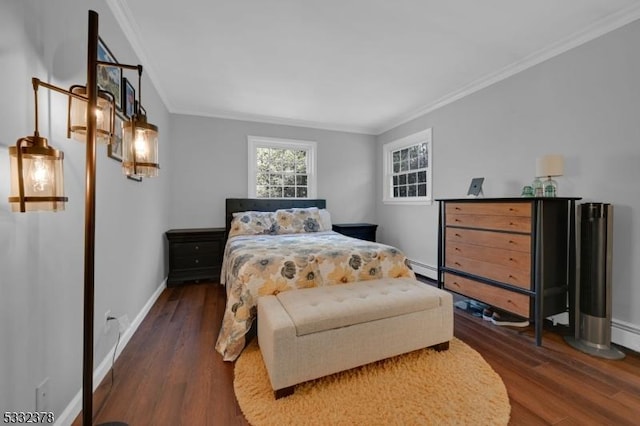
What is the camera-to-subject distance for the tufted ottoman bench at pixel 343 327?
1.55 metres

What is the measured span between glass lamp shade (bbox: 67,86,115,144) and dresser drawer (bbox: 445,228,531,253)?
2.86 meters

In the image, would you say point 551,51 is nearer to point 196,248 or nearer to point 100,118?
point 100,118

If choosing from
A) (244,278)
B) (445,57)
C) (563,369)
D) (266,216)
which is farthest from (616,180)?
(266,216)

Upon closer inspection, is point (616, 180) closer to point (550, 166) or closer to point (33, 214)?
point (550, 166)

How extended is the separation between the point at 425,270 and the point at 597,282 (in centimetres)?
205

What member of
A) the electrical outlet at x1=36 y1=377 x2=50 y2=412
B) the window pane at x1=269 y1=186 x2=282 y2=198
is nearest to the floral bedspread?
the electrical outlet at x1=36 y1=377 x2=50 y2=412

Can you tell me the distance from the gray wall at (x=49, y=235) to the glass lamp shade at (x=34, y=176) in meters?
0.13

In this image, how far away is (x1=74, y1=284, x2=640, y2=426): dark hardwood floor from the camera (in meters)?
1.41

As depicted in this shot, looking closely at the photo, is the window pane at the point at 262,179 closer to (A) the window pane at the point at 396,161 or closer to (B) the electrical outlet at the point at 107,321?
(A) the window pane at the point at 396,161

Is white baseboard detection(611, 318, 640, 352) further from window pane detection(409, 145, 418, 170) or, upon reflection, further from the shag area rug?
window pane detection(409, 145, 418, 170)

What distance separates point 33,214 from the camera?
1106mm

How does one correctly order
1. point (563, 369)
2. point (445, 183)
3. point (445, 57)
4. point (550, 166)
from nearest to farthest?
1. point (563, 369)
2. point (550, 166)
3. point (445, 57)
4. point (445, 183)

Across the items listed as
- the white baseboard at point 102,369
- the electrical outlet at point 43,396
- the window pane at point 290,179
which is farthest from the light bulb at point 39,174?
the window pane at point 290,179

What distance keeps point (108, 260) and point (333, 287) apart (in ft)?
5.21
